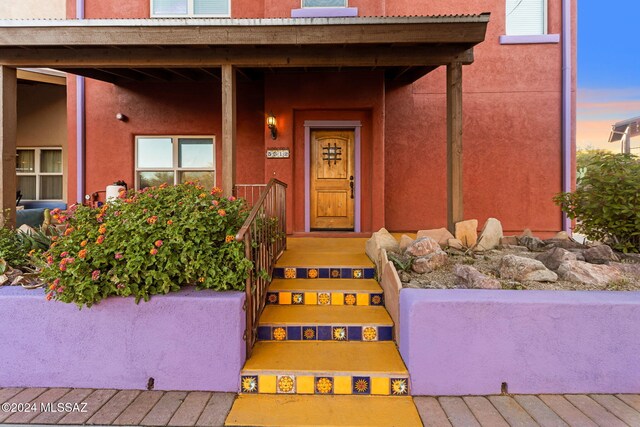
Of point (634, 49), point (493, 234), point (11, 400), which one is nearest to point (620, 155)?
point (493, 234)

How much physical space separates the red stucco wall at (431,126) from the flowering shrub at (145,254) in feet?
12.5

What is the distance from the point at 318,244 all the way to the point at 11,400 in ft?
11.8

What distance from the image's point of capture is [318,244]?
5.34 metres

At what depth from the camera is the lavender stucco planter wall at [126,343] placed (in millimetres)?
2785

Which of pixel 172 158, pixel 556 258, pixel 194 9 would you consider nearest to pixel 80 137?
pixel 172 158

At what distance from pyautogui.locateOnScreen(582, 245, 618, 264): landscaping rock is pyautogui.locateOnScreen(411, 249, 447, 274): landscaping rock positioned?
5.02 feet

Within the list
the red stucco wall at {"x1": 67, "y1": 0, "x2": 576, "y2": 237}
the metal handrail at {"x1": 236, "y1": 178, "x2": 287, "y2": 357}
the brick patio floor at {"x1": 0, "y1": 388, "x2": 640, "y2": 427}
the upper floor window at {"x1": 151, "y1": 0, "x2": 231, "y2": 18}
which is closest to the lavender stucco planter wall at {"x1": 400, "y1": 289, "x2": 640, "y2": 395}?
the brick patio floor at {"x1": 0, "y1": 388, "x2": 640, "y2": 427}

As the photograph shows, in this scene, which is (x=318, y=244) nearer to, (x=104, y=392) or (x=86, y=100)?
(x=104, y=392)

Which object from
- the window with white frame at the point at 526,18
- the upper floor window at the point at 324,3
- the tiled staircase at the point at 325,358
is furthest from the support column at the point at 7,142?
the window with white frame at the point at 526,18

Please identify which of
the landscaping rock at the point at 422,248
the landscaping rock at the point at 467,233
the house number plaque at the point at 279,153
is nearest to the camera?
the landscaping rock at the point at 422,248

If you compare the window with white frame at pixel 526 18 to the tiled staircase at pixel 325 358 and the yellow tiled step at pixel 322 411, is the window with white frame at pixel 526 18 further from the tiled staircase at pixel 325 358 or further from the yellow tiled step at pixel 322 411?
the yellow tiled step at pixel 322 411

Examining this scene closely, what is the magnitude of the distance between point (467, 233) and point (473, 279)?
150 cm

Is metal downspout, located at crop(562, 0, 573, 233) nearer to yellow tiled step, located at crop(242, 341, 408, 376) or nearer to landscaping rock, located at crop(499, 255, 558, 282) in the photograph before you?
landscaping rock, located at crop(499, 255, 558, 282)

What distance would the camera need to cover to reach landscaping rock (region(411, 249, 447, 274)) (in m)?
3.65
